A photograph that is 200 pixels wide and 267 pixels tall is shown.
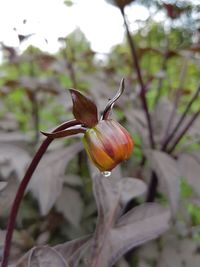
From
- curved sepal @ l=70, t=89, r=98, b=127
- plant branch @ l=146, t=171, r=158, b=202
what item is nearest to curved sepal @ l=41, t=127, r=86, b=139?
curved sepal @ l=70, t=89, r=98, b=127

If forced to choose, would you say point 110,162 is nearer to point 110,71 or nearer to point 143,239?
point 143,239

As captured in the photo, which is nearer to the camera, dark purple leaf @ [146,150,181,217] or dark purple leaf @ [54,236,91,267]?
dark purple leaf @ [54,236,91,267]

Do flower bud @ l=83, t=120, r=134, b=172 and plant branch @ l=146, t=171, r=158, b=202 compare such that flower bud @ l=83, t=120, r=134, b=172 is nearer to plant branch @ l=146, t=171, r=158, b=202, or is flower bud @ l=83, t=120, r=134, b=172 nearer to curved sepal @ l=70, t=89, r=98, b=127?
curved sepal @ l=70, t=89, r=98, b=127

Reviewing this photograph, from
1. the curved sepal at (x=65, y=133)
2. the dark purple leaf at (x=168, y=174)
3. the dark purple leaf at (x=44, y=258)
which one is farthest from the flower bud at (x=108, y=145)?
the dark purple leaf at (x=168, y=174)

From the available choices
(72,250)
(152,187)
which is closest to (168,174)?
(152,187)

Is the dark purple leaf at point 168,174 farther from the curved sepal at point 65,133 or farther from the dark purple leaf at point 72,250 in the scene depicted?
the curved sepal at point 65,133

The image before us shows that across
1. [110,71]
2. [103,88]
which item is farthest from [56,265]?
[110,71]
